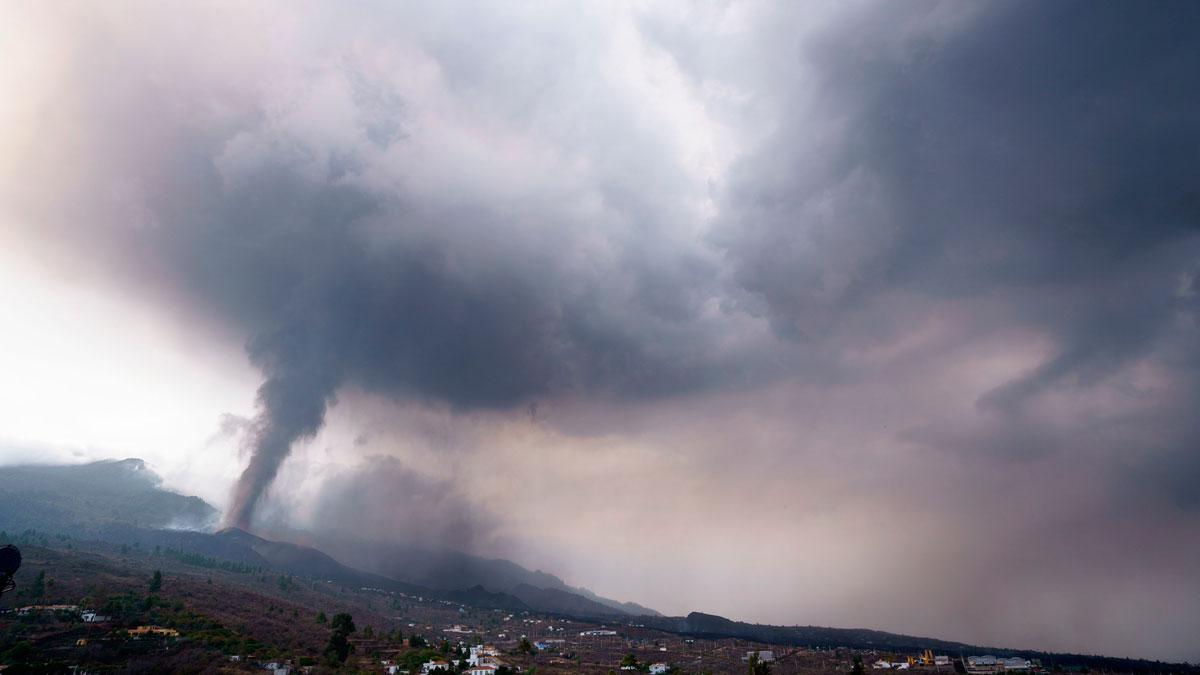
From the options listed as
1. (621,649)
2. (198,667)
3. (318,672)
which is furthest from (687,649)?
(198,667)

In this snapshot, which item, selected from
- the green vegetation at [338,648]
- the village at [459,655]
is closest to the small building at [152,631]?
the village at [459,655]

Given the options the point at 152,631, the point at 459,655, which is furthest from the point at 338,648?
the point at 152,631

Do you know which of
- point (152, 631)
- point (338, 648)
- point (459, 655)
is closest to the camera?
point (152, 631)

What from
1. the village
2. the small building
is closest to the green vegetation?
the village

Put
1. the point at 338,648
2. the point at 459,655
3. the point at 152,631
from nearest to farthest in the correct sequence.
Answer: the point at 152,631 < the point at 338,648 < the point at 459,655

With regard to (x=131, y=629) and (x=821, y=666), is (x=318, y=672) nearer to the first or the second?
(x=131, y=629)

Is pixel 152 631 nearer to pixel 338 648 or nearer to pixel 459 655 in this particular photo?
pixel 338 648

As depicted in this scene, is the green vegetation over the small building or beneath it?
over

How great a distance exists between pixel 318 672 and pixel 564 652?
298 feet

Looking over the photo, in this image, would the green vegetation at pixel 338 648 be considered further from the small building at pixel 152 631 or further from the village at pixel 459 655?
the small building at pixel 152 631

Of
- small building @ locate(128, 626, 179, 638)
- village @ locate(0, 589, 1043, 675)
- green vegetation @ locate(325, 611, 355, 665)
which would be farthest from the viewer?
green vegetation @ locate(325, 611, 355, 665)

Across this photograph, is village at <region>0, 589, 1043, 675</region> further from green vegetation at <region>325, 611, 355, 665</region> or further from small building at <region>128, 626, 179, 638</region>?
green vegetation at <region>325, 611, 355, 665</region>

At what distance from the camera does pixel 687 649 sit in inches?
7436

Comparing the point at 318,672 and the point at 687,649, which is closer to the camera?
the point at 318,672
